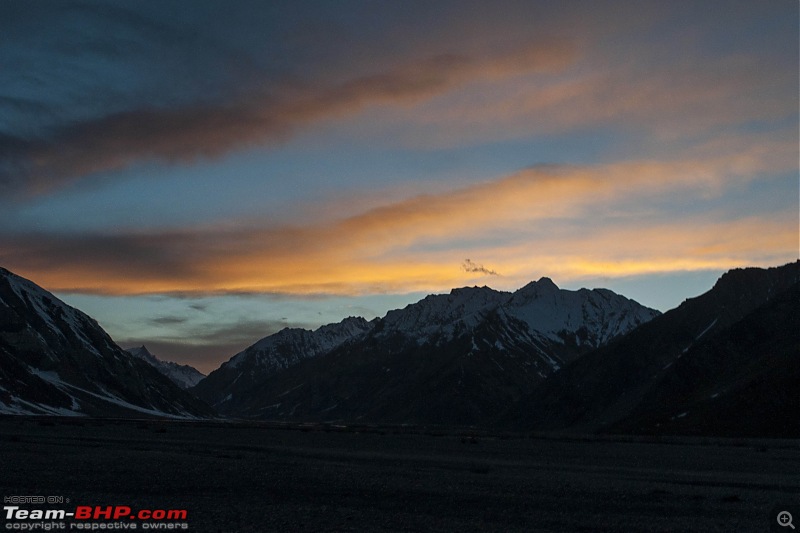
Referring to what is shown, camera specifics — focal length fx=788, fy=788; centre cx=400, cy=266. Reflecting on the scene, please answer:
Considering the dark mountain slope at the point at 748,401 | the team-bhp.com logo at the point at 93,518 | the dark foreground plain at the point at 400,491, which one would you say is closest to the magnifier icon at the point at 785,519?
the dark foreground plain at the point at 400,491

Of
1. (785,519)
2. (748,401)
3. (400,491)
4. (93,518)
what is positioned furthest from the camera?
(748,401)

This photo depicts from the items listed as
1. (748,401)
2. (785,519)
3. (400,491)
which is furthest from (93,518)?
(748,401)

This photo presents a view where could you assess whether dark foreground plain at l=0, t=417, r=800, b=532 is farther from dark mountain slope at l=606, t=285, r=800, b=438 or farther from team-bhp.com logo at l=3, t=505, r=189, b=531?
dark mountain slope at l=606, t=285, r=800, b=438

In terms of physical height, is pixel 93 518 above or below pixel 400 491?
above

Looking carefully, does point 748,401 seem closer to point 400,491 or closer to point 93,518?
point 400,491

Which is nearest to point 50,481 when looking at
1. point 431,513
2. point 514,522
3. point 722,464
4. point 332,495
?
point 332,495

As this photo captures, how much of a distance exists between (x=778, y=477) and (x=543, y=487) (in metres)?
20.8

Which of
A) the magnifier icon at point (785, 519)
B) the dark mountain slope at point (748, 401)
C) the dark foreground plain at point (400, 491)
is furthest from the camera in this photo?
the dark mountain slope at point (748, 401)

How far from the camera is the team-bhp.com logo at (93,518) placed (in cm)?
2436

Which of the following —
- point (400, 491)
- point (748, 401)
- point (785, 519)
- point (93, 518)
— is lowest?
point (748, 401)

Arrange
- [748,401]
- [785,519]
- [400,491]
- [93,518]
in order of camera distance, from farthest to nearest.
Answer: [748,401] < [400,491] < [93,518] < [785,519]

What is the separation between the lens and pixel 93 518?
25.9 m

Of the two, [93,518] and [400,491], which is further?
[400,491]

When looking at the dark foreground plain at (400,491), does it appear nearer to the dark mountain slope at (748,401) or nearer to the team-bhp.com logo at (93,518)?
the team-bhp.com logo at (93,518)
